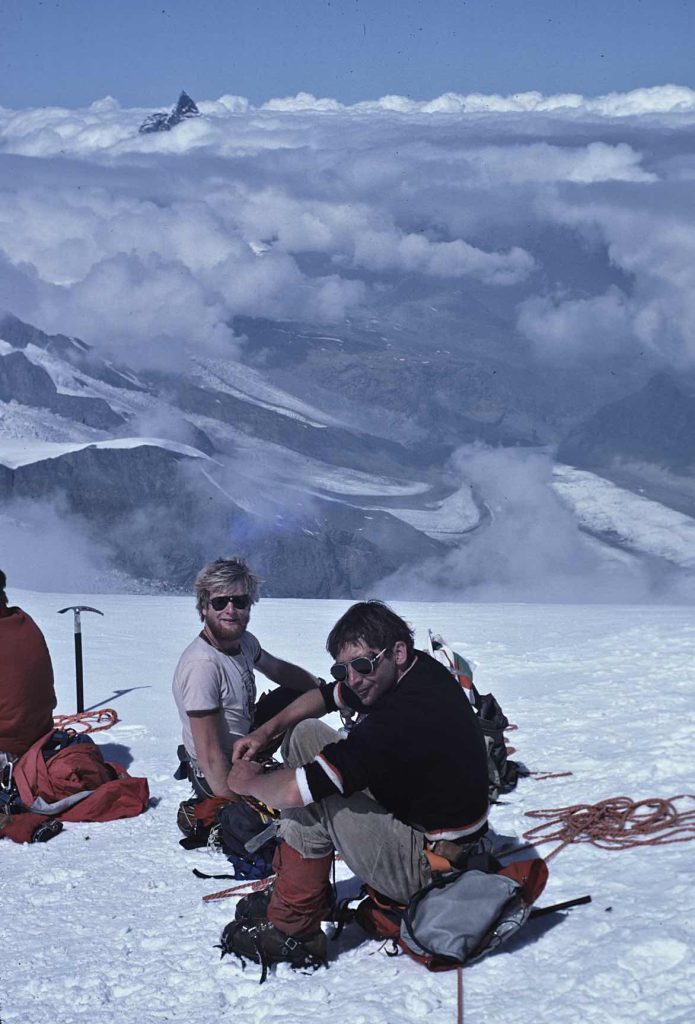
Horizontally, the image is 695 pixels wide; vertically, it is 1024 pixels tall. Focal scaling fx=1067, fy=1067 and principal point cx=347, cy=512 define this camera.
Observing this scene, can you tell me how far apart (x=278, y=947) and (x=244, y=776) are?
680 millimetres

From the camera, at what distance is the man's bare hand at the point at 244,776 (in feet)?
13.4

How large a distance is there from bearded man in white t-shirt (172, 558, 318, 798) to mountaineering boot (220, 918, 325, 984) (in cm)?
116

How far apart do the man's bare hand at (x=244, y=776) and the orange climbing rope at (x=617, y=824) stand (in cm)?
189

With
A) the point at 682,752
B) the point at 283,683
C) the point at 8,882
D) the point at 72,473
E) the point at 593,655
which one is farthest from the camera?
the point at 72,473

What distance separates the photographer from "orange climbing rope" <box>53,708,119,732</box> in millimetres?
8383

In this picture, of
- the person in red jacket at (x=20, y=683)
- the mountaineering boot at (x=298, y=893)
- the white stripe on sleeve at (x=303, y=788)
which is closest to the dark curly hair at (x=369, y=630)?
the white stripe on sleeve at (x=303, y=788)

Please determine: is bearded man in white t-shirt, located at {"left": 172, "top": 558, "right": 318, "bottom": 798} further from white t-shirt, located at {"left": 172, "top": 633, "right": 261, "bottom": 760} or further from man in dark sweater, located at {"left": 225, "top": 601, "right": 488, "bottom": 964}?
man in dark sweater, located at {"left": 225, "top": 601, "right": 488, "bottom": 964}

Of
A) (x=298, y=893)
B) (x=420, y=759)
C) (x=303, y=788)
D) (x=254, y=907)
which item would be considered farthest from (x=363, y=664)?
(x=254, y=907)

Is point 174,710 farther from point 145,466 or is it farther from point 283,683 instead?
point 145,466

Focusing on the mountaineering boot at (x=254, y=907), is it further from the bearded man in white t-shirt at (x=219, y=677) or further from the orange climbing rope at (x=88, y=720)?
the orange climbing rope at (x=88, y=720)

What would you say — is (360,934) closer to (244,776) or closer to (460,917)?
(460,917)

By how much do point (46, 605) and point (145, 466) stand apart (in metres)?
186

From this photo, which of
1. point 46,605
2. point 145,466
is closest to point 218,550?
point 145,466

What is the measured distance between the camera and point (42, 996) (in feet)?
13.4
